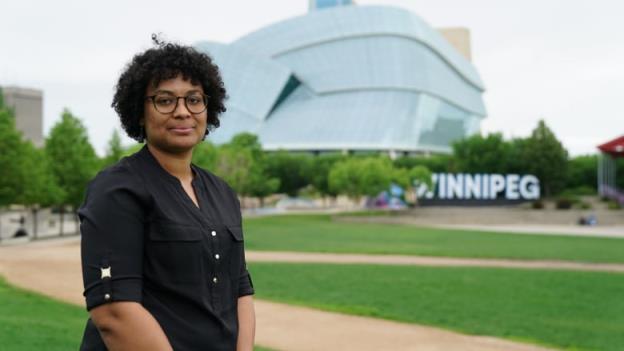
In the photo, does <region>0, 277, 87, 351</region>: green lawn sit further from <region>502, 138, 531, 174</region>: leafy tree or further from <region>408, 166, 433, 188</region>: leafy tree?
<region>502, 138, 531, 174</region>: leafy tree

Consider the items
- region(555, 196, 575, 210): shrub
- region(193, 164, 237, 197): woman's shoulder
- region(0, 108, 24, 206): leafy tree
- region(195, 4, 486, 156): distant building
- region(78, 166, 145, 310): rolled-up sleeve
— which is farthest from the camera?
region(195, 4, 486, 156): distant building

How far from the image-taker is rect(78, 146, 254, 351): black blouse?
102 inches

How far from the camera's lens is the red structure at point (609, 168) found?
5141 cm

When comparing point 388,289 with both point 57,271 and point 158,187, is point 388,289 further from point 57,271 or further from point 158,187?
point 158,187

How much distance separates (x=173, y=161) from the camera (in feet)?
9.72

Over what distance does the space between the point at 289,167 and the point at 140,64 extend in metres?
64.5

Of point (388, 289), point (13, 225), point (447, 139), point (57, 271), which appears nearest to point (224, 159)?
point (13, 225)

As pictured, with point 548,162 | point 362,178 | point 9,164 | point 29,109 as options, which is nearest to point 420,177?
point 362,178

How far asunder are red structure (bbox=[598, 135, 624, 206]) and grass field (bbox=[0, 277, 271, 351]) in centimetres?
4614

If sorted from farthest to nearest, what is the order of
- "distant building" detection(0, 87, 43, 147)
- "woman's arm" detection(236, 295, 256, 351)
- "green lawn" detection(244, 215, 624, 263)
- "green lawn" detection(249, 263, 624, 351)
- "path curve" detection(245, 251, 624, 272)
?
1. "distant building" detection(0, 87, 43, 147)
2. "green lawn" detection(244, 215, 624, 263)
3. "path curve" detection(245, 251, 624, 272)
4. "green lawn" detection(249, 263, 624, 351)
5. "woman's arm" detection(236, 295, 256, 351)

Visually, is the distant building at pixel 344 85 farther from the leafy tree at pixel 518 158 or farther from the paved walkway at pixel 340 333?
the paved walkway at pixel 340 333

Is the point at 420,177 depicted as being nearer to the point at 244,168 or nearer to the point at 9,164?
the point at 244,168

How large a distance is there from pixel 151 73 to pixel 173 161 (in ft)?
1.15

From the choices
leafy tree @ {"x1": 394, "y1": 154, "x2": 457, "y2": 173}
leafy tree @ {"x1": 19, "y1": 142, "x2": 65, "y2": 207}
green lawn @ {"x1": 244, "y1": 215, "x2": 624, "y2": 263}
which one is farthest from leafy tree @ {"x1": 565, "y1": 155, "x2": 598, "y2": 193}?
leafy tree @ {"x1": 19, "y1": 142, "x2": 65, "y2": 207}
